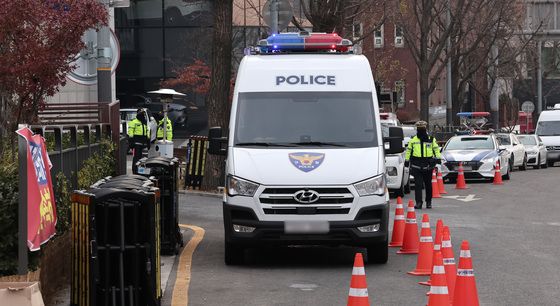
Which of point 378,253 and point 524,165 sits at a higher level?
point 378,253

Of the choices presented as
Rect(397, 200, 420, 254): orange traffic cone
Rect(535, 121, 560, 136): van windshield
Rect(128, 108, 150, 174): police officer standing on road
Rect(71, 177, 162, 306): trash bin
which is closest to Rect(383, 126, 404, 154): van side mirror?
Rect(397, 200, 420, 254): orange traffic cone

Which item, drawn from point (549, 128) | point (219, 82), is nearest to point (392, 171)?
point (219, 82)

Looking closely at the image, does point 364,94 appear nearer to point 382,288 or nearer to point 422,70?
point 382,288

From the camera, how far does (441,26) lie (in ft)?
156

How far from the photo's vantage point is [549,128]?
45.5 metres

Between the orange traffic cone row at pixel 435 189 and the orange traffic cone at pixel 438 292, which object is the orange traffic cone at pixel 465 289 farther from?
the orange traffic cone row at pixel 435 189

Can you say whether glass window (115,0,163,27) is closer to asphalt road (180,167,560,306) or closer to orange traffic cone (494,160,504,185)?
orange traffic cone (494,160,504,185)

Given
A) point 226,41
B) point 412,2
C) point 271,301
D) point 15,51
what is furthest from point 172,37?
point 271,301

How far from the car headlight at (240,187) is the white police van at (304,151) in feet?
0.04

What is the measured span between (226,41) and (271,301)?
15218 mm

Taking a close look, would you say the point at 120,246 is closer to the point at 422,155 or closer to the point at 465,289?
the point at 465,289

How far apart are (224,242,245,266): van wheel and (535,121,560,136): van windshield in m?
33.6

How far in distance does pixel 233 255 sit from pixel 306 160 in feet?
4.85

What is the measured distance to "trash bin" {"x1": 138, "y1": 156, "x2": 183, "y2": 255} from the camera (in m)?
13.7
